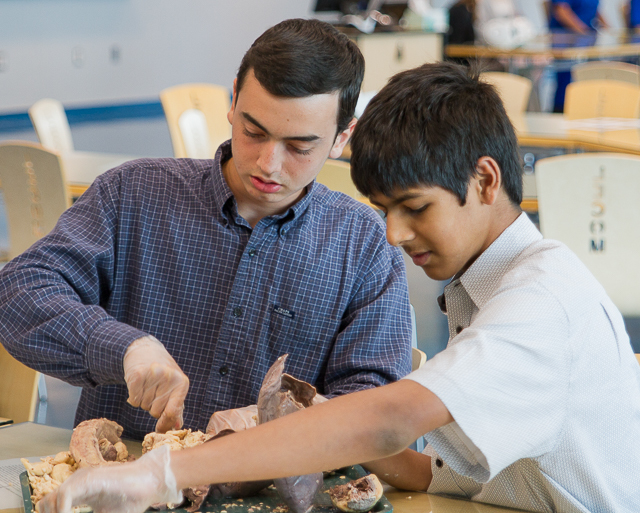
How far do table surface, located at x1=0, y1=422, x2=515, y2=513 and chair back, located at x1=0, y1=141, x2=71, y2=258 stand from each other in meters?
1.36

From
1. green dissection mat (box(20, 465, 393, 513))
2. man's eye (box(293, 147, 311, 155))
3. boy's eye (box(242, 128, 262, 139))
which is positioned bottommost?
green dissection mat (box(20, 465, 393, 513))

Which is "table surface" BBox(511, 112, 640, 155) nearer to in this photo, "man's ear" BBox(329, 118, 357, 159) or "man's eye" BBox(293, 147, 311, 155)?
"man's ear" BBox(329, 118, 357, 159)

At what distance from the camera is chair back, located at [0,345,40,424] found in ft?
4.88

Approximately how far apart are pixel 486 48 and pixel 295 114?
6.04 m

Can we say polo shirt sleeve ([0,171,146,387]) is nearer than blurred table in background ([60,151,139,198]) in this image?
Yes

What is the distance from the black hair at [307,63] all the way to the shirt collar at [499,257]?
0.40m

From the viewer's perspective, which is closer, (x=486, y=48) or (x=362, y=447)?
(x=362, y=447)

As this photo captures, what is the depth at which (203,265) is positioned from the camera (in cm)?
132

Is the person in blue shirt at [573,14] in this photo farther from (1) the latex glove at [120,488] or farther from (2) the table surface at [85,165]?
(1) the latex glove at [120,488]

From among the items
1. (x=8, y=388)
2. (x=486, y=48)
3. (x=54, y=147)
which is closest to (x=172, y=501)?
(x=8, y=388)

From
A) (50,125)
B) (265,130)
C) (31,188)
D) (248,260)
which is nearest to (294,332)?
(248,260)

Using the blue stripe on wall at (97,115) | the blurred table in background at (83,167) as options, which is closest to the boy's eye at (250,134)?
the blurred table in background at (83,167)

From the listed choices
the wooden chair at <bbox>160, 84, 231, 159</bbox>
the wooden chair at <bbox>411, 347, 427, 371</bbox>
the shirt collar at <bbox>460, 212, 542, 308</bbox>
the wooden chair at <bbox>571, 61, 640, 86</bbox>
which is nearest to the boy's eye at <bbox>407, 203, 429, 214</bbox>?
the shirt collar at <bbox>460, 212, 542, 308</bbox>

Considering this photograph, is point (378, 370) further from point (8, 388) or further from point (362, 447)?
point (8, 388)
